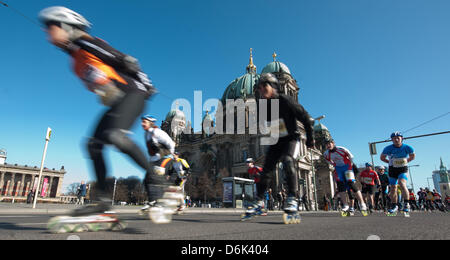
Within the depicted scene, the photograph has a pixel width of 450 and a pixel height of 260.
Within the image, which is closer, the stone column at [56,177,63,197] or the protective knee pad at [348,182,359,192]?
the protective knee pad at [348,182,359,192]

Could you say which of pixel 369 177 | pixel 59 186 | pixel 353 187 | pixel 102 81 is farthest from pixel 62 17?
pixel 59 186

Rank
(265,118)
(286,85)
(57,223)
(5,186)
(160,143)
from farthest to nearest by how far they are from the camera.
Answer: (5,186), (286,85), (160,143), (265,118), (57,223)

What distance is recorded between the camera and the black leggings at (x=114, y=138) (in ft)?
6.53

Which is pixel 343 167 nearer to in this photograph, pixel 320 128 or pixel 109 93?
pixel 109 93

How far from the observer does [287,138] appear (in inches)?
127

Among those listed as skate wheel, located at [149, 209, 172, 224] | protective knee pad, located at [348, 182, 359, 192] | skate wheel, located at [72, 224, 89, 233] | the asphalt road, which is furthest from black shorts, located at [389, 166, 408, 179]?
skate wheel, located at [72, 224, 89, 233]

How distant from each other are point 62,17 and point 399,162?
694cm

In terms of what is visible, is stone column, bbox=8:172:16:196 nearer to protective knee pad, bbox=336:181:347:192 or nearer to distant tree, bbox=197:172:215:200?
distant tree, bbox=197:172:215:200

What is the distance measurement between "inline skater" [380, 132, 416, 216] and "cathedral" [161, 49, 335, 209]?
30.7m

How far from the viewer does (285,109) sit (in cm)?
326

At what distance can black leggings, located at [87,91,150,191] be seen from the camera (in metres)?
1.99
